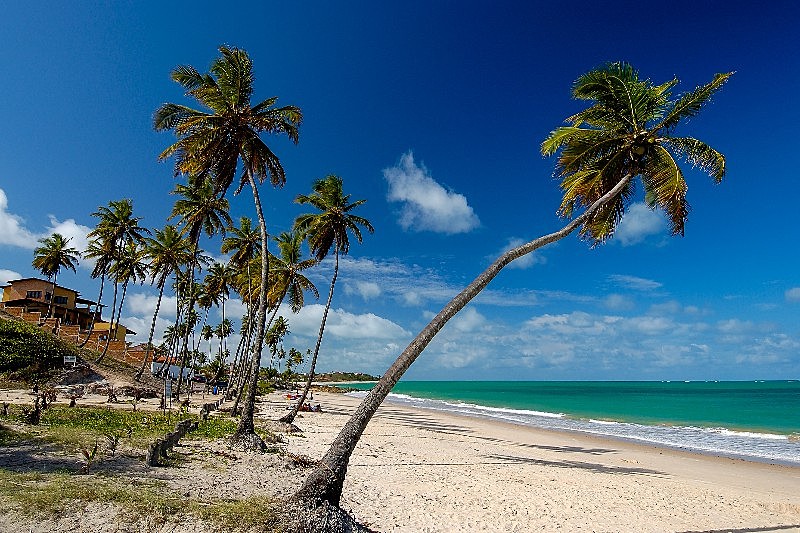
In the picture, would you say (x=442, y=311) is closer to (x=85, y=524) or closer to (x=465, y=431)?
(x=85, y=524)

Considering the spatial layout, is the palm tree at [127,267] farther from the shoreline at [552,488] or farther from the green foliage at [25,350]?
the shoreline at [552,488]

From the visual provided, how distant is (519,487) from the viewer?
11.3 metres

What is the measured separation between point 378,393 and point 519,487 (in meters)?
5.78

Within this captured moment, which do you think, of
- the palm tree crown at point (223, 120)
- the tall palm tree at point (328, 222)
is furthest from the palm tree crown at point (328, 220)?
the palm tree crown at point (223, 120)

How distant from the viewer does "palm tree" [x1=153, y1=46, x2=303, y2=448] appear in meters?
15.5

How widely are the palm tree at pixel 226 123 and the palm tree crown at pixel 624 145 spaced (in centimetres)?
974

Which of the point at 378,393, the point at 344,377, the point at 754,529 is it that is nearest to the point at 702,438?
the point at 754,529

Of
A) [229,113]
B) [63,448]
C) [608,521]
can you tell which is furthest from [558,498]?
[229,113]

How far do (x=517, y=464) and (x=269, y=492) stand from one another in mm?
9335

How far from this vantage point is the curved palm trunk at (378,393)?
706 cm

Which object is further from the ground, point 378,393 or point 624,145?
point 624,145

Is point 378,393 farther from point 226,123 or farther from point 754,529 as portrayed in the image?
point 226,123

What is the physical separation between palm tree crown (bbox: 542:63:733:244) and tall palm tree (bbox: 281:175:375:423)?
615 inches

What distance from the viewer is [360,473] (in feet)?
37.7
